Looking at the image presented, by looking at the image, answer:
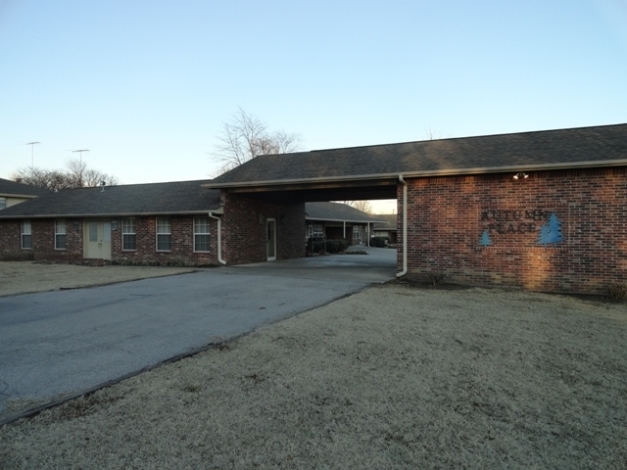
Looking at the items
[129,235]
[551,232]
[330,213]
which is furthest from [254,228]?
[330,213]

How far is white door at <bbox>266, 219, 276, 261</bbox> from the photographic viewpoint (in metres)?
19.2

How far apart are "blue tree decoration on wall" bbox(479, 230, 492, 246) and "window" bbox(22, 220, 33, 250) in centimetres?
2019

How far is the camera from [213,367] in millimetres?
4492

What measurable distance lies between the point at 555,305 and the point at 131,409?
795cm

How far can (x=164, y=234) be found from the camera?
17.1 m

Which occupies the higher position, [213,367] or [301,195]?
[301,195]

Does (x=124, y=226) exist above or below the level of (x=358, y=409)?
above

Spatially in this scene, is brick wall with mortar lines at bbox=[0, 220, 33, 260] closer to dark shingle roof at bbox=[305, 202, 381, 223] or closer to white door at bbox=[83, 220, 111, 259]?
white door at bbox=[83, 220, 111, 259]

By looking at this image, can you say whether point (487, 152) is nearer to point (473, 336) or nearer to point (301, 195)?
point (473, 336)

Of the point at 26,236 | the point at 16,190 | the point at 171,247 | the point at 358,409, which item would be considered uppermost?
the point at 16,190

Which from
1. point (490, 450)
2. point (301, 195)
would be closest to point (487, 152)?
point (301, 195)

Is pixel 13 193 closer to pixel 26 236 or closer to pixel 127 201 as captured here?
pixel 26 236

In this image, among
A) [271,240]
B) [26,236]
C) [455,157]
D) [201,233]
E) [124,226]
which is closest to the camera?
[455,157]

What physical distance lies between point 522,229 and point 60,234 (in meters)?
19.2
